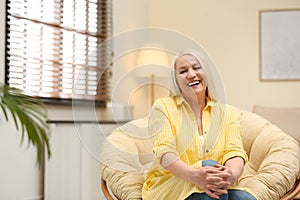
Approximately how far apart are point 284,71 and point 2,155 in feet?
9.22

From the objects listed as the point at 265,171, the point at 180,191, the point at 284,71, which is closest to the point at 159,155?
the point at 180,191

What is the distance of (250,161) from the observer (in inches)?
108

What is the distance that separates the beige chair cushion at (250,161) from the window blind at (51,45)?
858 millimetres

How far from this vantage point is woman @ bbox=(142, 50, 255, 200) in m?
2.19

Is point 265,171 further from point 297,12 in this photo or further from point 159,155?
point 297,12

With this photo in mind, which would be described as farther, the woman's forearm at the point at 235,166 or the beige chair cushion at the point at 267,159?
the beige chair cushion at the point at 267,159

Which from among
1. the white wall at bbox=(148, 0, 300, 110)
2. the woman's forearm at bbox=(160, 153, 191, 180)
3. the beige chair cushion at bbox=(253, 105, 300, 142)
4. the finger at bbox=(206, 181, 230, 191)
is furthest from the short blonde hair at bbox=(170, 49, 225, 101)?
the white wall at bbox=(148, 0, 300, 110)

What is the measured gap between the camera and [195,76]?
236 cm

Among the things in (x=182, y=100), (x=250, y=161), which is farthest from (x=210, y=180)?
(x=250, y=161)

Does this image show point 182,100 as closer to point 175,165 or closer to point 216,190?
point 175,165

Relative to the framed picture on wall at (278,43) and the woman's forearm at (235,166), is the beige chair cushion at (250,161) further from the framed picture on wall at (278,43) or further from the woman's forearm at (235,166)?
the framed picture on wall at (278,43)

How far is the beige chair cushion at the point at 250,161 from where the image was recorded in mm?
2424

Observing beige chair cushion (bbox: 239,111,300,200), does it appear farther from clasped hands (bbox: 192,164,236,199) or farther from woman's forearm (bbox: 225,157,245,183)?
clasped hands (bbox: 192,164,236,199)

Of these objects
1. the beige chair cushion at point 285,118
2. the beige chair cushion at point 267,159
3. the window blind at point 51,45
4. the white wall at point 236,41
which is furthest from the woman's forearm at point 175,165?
the white wall at point 236,41
